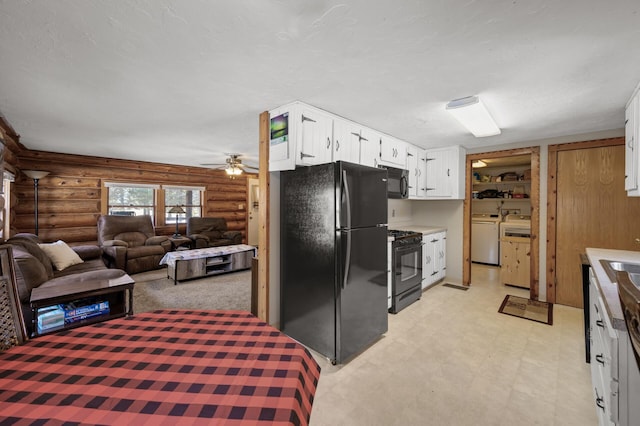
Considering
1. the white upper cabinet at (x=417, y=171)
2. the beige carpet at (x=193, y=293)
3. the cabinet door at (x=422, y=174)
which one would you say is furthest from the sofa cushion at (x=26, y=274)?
the cabinet door at (x=422, y=174)

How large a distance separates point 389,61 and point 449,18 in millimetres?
436

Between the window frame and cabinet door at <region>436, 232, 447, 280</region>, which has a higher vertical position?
the window frame

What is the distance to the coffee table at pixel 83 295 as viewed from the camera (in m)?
2.25

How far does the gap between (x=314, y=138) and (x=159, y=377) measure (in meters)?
2.13

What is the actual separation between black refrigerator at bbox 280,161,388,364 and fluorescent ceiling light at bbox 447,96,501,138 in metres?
0.85

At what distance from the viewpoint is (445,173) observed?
4.18m

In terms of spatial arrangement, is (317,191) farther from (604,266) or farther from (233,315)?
(604,266)

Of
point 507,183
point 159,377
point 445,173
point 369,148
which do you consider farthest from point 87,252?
point 507,183

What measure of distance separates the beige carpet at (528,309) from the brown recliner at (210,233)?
204 inches

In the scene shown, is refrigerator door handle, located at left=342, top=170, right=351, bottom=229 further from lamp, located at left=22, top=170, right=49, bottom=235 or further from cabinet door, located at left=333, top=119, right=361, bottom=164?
lamp, located at left=22, top=170, right=49, bottom=235

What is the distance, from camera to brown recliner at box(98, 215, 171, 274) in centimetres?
467

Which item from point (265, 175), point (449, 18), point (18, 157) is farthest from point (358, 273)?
point (18, 157)

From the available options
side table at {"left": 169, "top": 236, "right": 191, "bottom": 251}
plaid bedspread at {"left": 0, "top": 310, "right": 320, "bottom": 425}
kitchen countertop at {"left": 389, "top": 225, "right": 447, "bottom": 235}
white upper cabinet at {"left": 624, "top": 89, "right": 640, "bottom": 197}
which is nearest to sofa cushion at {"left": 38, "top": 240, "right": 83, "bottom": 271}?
side table at {"left": 169, "top": 236, "right": 191, "bottom": 251}

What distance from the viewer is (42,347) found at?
95 cm
